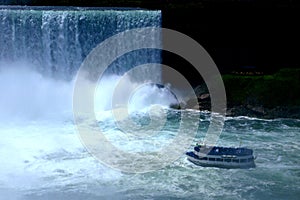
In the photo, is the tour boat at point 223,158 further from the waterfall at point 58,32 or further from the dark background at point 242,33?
the waterfall at point 58,32

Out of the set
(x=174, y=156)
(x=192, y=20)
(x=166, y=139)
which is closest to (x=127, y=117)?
(x=166, y=139)

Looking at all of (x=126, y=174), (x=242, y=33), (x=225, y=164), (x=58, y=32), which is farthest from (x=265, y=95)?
(x=58, y=32)

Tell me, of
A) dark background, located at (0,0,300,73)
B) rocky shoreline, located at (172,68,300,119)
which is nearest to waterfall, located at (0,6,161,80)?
dark background, located at (0,0,300,73)

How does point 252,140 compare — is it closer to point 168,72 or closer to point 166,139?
point 166,139

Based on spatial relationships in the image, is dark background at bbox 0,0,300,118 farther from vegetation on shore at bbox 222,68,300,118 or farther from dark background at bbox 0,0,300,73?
vegetation on shore at bbox 222,68,300,118

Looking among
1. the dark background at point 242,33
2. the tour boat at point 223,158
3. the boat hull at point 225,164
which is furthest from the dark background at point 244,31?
the boat hull at point 225,164
